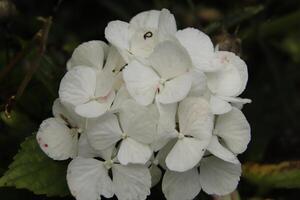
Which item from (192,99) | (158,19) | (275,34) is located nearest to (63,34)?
(275,34)

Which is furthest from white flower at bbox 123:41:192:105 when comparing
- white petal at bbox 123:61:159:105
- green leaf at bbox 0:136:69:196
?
green leaf at bbox 0:136:69:196

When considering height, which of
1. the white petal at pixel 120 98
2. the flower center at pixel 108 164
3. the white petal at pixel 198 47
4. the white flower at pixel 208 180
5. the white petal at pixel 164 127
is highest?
the white petal at pixel 198 47

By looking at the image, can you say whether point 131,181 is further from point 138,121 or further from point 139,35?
point 139,35

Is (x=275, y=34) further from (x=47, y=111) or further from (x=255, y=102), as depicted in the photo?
(x=47, y=111)

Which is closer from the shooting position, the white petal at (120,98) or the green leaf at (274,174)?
the white petal at (120,98)

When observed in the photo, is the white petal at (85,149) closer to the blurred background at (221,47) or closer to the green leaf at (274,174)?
the blurred background at (221,47)

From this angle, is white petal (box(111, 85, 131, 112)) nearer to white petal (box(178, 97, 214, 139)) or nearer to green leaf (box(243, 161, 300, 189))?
white petal (box(178, 97, 214, 139))

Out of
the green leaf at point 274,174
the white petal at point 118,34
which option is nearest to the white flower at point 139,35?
the white petal at point 118,34

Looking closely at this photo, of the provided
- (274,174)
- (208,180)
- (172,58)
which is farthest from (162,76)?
(274,174)
